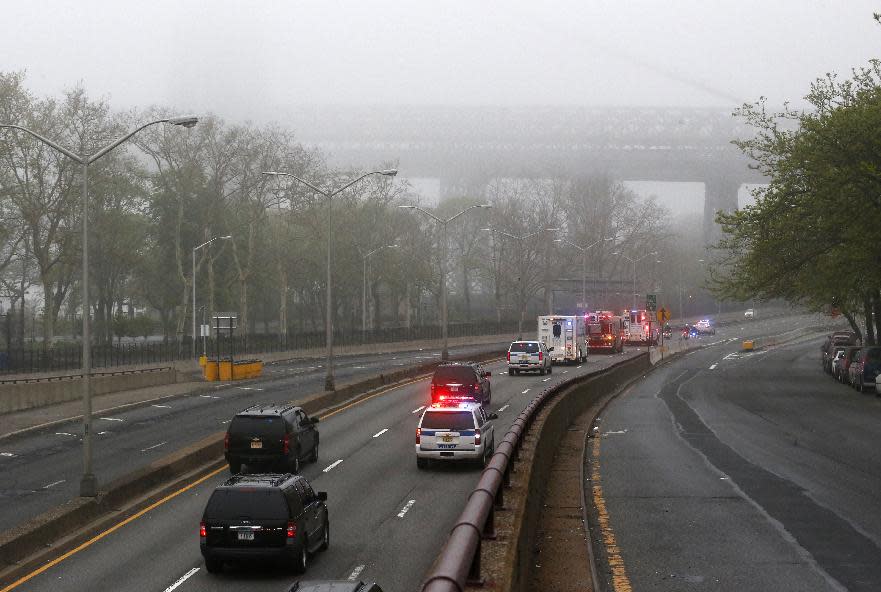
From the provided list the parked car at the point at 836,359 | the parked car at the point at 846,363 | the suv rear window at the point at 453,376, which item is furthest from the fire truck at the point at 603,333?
the suv rear window at the point at 453,376

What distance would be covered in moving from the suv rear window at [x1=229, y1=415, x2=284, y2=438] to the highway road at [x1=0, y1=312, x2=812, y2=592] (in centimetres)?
139

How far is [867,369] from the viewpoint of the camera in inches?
2131

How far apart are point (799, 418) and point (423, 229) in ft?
330

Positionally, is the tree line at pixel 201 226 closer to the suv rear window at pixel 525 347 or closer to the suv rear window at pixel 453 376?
the suv rear window at pixel 525 347

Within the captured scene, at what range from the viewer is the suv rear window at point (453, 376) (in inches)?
1746

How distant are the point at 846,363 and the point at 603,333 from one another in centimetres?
3064

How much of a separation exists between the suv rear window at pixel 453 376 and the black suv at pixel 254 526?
26.1 metres

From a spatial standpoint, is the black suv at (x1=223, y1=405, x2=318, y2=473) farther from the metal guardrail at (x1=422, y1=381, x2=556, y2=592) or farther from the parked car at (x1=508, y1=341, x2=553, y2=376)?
the parked car at (x1=508, y1=341, x2=553, y2=376)

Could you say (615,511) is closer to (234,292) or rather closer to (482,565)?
(482,565)

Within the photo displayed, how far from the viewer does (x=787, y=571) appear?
50.3 feet

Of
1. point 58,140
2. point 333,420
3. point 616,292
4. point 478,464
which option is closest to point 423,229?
point 616,292

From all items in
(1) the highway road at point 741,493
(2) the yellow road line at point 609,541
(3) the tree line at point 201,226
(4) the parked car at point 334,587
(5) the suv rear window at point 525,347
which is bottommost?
(1) the highway road at point 741,493

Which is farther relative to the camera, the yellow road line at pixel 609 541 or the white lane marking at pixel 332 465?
the white lane marking at pixel 332 465

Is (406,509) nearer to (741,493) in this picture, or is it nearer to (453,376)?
(741,493)
